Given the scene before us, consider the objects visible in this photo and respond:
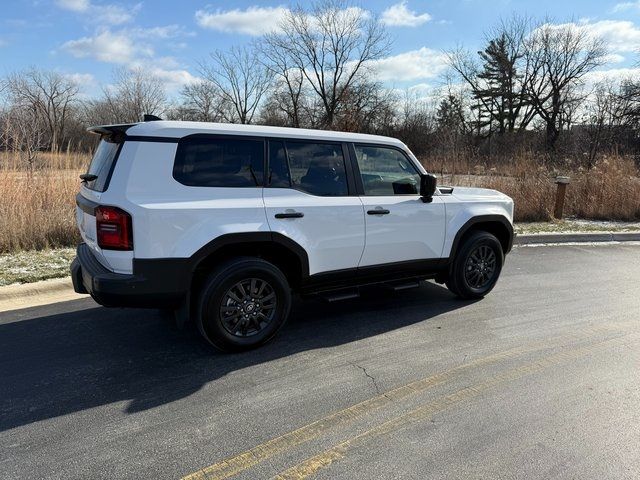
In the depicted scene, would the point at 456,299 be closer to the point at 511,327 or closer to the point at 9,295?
the point at 511,327

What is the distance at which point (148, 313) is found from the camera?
5062 millimetres

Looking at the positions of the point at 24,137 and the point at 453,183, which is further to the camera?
the point at 453,183

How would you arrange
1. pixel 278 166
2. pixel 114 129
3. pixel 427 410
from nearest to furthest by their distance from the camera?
1. pixel 427 410
2. pixel 114 129
3. pixel 278 166

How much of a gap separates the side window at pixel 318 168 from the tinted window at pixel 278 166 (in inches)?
2.2

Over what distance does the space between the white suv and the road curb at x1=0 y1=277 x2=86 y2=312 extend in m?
1.48

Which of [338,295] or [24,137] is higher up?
[24,137]

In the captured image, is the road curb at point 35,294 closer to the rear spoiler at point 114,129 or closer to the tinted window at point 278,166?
the rear spoiler at point 114,129

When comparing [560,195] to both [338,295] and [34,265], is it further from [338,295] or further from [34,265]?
[34,265]

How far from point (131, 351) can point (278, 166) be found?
6.73ft

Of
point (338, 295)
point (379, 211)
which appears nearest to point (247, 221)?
point (338, 295)

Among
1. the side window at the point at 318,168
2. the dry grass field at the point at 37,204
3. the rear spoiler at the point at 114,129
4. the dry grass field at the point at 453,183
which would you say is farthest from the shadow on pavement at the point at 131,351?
the dry grass field at the point at 453,183

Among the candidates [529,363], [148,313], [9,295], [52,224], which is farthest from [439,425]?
[52,224]

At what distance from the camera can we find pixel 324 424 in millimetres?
3035

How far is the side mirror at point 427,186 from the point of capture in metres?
4.93
